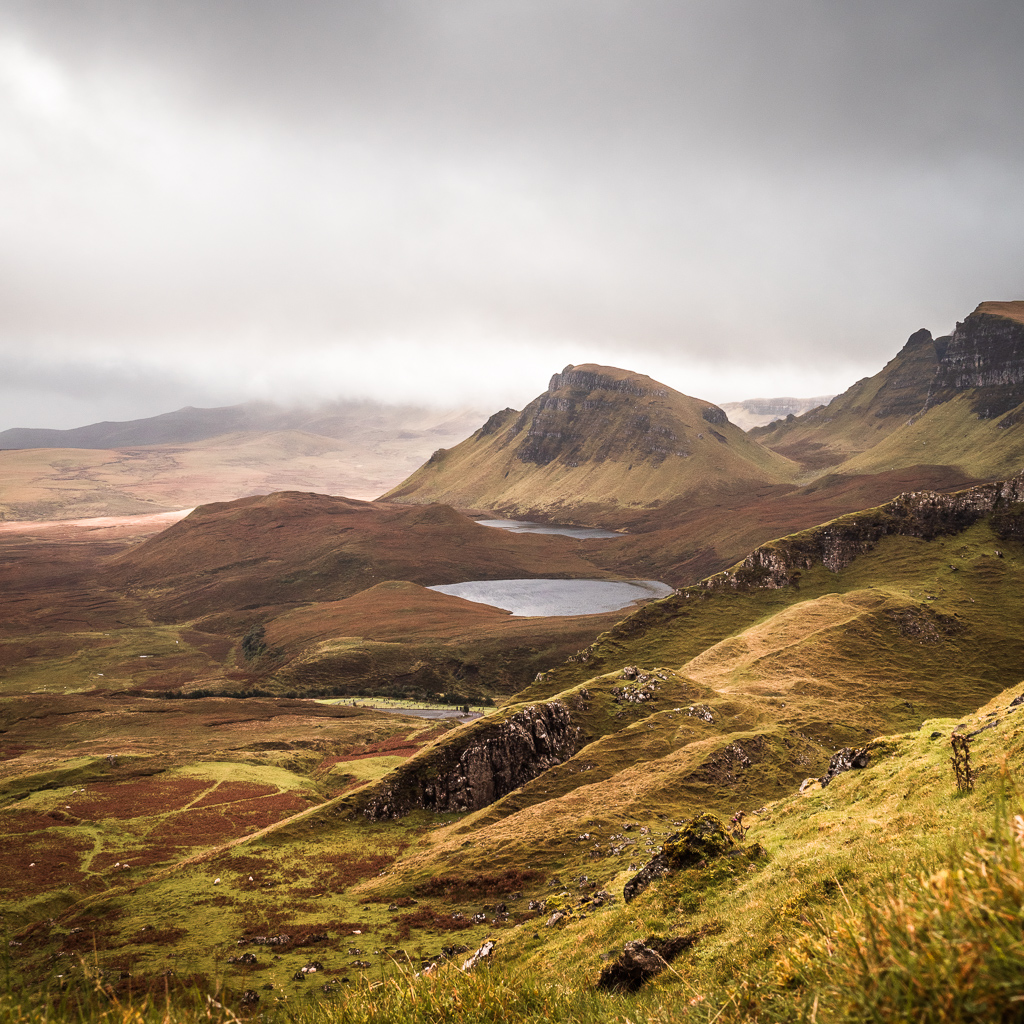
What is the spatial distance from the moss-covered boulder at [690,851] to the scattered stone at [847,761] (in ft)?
34.3

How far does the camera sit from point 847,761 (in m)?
29.4

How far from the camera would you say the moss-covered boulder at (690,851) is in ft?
64.4

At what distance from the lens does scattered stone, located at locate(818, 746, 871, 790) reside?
92.2ft

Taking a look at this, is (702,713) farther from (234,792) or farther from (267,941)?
(234,792)

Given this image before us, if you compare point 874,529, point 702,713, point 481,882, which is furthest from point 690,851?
point 874,529

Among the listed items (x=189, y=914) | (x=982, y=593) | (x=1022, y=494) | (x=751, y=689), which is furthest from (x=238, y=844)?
(x=1022, y=494)

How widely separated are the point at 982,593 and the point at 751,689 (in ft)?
123

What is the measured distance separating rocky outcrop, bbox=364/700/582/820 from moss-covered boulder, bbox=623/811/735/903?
34260mm

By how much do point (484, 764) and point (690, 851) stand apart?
37811 millimetres

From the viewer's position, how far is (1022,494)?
282 ft

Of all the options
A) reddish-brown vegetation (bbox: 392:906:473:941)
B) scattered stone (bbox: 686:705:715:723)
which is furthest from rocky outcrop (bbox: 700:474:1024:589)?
reddish-brown vegetation (bbox: 392:906:473:941)

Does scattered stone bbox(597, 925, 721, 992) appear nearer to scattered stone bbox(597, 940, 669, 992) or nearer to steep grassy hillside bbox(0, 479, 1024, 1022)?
scattered stone bbox(597, 940, 669, 992)

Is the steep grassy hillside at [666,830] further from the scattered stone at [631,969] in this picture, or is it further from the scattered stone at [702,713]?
the scattered stone at [702,713]

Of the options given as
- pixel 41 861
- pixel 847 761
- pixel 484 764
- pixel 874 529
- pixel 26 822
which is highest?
pixel 874 529
